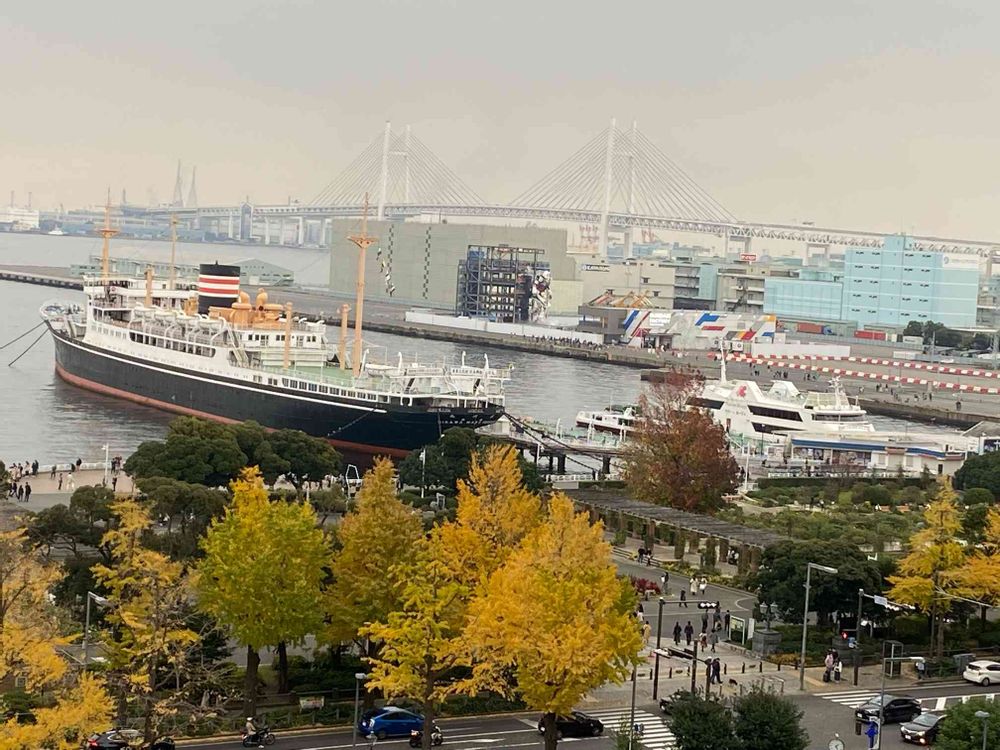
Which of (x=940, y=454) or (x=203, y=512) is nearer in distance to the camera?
(x=203, y=512)

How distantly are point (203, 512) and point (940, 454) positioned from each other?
37.7 feet

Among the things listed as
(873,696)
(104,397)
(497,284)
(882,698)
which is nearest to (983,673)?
(873,696)

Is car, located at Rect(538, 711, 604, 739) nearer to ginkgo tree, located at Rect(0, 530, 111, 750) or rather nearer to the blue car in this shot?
the blue car

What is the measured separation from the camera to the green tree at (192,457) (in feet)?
43.4

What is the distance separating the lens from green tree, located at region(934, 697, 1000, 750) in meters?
7.07

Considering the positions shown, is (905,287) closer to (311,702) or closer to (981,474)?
(981,474)

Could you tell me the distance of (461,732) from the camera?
26.6 ft

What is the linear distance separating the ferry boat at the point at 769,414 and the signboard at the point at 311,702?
1168 cm

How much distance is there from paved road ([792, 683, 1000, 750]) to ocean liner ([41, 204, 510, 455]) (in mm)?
10358

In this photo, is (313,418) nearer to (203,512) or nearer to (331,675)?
(203,512)

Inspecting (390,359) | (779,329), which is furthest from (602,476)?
(779,329)

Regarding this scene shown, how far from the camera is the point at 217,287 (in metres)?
24.5

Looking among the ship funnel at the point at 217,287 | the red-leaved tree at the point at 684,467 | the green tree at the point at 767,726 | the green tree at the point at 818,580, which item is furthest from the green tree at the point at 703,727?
the ship funnel at the point at 217,287

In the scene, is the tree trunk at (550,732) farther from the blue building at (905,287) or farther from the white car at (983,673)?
the blue building at (905,287)
